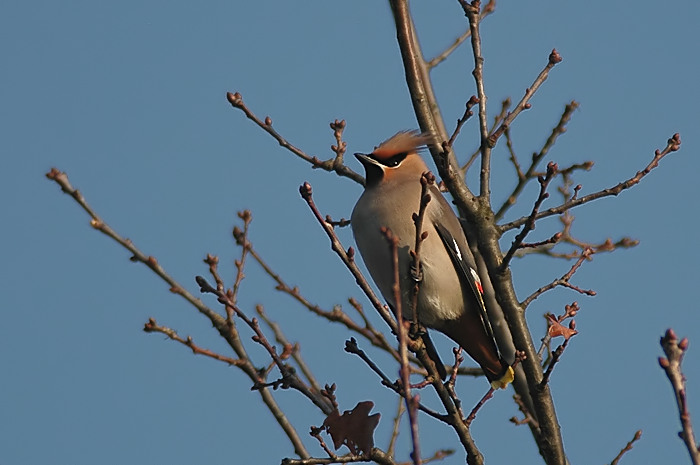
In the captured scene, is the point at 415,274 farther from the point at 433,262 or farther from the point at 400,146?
the point at 400,146

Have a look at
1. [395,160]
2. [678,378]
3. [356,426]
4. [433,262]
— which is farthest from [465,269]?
[678,378]

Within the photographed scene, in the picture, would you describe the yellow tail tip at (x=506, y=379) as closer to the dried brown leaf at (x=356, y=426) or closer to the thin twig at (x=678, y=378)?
the dried brown leaf at (x=356, y=426)

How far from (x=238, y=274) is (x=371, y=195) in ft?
3.71

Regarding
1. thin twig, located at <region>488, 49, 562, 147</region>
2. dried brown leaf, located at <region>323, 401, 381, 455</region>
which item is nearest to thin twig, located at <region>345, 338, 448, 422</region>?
dried brown leaf, located at <region>323, 401, 381, 455</region>

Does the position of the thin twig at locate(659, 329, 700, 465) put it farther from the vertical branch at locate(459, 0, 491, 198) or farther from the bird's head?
the bird's head

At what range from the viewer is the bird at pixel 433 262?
15.4 ft

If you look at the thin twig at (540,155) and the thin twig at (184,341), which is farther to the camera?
the thin twig at (540,155)

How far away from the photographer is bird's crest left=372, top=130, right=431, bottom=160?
17.4 feet

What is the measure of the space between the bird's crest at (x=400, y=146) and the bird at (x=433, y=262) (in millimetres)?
140

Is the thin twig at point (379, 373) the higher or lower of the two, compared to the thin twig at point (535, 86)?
lower

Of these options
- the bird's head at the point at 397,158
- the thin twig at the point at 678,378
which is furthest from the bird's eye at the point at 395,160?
the thin twig at the point at 678,378

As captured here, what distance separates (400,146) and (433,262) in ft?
2.68

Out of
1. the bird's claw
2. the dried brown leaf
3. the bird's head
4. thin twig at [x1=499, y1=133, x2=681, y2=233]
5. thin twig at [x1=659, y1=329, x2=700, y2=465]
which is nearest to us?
thin twig at [x1=659, y1=329, x2=700, y2=465]

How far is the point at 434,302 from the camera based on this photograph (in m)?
4.77
